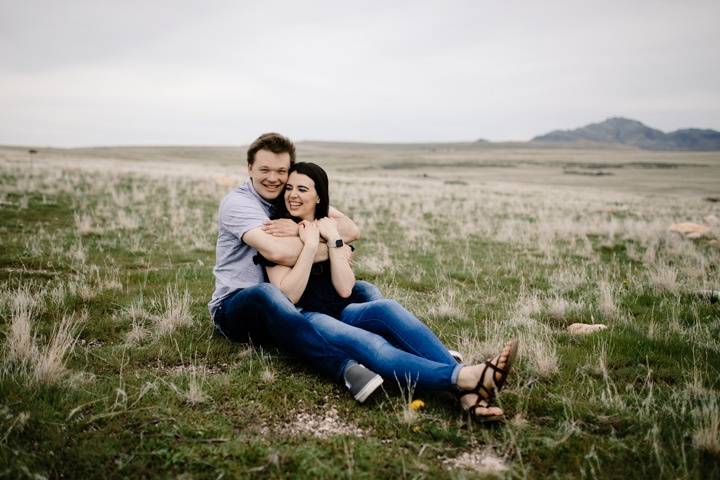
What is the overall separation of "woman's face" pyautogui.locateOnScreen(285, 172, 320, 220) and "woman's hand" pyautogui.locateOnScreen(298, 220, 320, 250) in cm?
17

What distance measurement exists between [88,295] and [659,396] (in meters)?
6.12

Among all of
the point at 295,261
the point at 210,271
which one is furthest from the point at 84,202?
the point at 295,261

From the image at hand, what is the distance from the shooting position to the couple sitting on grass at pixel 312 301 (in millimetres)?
3277

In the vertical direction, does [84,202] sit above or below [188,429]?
above

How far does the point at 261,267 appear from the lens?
4402 millimetres

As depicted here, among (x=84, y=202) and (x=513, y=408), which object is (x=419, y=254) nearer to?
(x=513, y=408)

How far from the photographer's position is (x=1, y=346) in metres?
3.92

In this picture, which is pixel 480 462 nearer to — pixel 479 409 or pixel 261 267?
pixel 479 409

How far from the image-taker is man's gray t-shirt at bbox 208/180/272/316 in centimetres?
417

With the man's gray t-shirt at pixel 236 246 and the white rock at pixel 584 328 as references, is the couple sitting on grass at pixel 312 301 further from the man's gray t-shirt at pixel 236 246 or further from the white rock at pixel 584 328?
the white rock at pixel 584 328

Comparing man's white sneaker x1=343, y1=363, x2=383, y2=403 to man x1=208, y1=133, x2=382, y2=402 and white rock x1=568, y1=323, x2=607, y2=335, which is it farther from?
white rock x1=568, y1=323, x2=607, y2=335

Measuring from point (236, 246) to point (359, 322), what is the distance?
56.0 inches

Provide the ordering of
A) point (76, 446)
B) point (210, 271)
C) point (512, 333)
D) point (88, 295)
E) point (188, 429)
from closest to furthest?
point (76, 446) → point (188, 429) → point (512, 333) → point (88, 295) → point (210, 271)

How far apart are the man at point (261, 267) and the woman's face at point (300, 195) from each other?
0.15 metres
